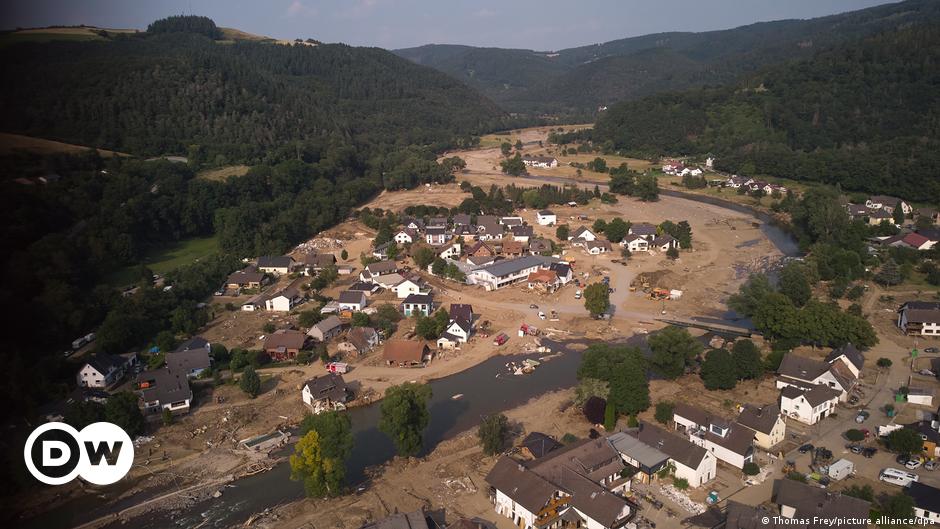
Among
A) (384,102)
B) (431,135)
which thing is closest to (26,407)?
(431,135)

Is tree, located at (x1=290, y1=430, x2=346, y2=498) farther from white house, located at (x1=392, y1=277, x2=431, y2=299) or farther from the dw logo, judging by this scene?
white house, located at (x1=392, y1=277, x2=431, y2=299)

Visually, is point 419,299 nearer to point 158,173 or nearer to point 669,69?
point 158,173

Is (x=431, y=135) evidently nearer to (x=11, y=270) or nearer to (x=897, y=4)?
(x=11, y=270)

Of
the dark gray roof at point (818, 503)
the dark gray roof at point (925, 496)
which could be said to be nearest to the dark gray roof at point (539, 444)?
the dark gray roof at point (818, 503)

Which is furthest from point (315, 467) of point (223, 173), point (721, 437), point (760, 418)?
point (223, 173)

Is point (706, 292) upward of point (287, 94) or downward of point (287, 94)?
downward

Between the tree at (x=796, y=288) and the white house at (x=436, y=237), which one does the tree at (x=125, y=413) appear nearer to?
the white house at (x=436, y=237)
